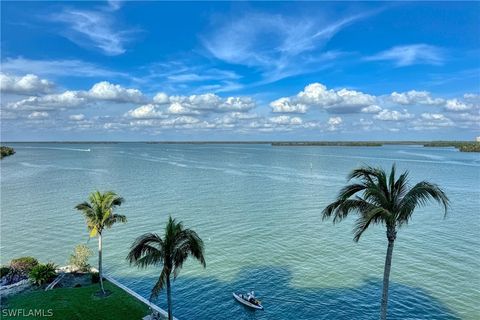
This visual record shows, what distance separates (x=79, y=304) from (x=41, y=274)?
7684mm

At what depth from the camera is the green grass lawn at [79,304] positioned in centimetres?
2847

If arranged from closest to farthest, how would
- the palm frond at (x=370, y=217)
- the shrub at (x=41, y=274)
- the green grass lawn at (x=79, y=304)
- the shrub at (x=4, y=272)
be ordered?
1. the palm frond at (x=370, y=217)
2. the green grass lawn at (x=79, y=304)
3. the shrub at (x=41, y=274)
4. the shrub at (x=4, y=272)

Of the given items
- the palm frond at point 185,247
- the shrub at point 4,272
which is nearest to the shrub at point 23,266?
the shrub at point 4,272

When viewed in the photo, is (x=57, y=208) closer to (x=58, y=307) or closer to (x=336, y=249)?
(x=58, y=307)

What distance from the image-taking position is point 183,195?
90.4m

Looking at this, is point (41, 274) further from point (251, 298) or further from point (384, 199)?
point (384, 199)

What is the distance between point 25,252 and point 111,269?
1570cm

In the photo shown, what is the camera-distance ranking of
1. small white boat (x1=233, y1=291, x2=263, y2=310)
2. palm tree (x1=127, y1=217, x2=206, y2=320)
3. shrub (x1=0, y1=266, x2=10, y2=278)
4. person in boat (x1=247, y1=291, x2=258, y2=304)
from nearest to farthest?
palm tree (x1=127, y1=217, x2=206, y2=320)
small white boat (x1=233, y1=291, x2=263, y2=310)
person in boat (x1=247, y1=291, x2=258, y2=304)
shrub (x1=0, y1=266, x2=10, y2=278)

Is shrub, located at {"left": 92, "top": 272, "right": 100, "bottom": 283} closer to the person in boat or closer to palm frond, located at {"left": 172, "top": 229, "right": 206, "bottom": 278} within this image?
the person in boat

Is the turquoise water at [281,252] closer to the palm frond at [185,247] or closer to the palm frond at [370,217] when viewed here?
the palm frond at [185,247]

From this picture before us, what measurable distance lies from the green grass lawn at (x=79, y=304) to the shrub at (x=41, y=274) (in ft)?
6.44

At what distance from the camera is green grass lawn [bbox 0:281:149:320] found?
28.5 metres

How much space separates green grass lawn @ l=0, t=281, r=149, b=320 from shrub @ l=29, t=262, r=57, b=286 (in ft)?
6.44

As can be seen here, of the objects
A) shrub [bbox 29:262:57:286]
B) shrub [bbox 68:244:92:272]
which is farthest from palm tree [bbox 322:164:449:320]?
shrub [bbox 29:262:57:286]
